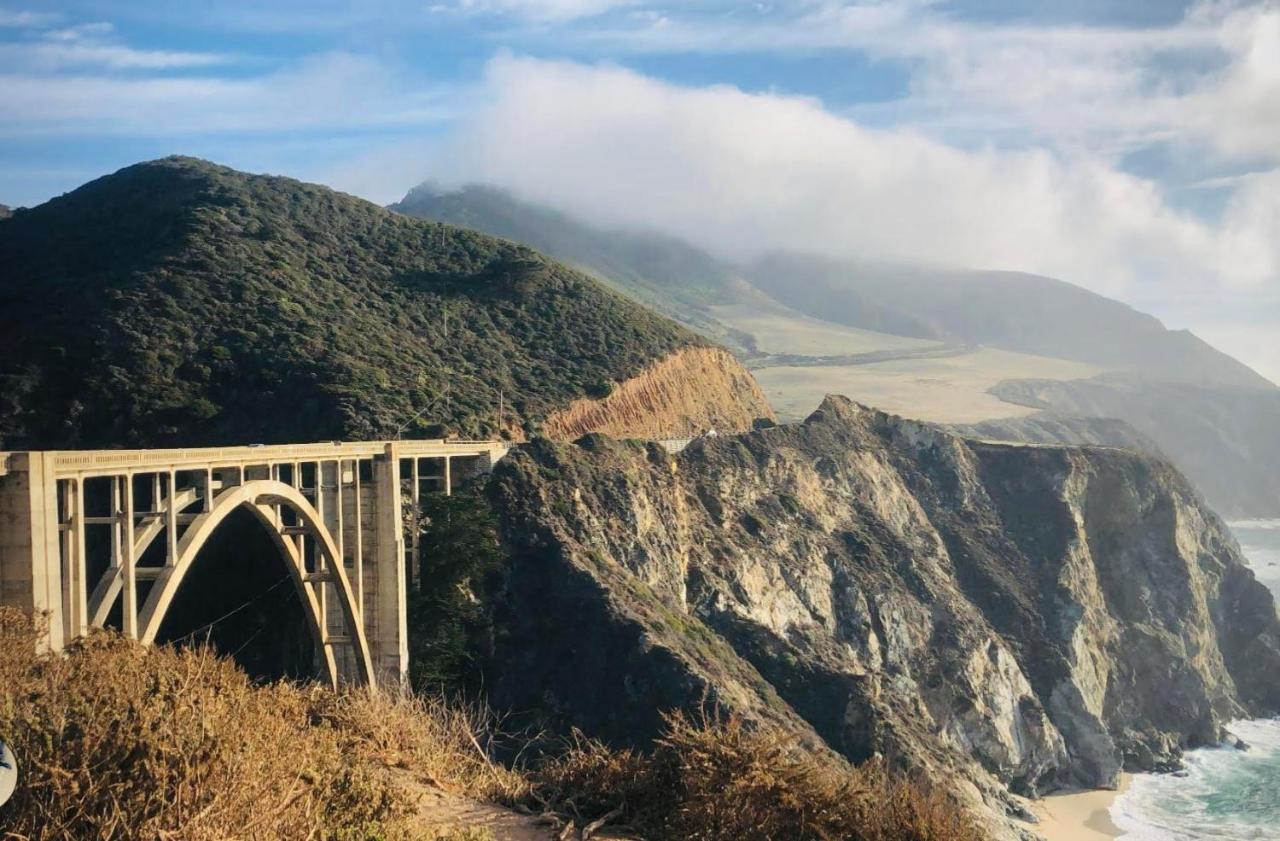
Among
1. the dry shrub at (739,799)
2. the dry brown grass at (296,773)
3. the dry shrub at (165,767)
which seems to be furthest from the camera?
the dry shrub at (739,799)

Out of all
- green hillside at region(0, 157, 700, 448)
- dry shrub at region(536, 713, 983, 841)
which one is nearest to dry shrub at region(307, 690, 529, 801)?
dry shrub at region(536, 713, 983, 841)

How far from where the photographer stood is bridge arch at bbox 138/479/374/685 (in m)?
23.7

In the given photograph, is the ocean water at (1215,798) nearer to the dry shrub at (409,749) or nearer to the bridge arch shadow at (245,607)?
the bridge arch shadow at (245,607)

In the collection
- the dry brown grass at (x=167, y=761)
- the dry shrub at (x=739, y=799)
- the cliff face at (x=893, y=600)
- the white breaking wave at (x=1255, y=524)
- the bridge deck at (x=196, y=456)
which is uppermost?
the bridge deck at (x=196, y=456)

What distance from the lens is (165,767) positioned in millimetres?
10828

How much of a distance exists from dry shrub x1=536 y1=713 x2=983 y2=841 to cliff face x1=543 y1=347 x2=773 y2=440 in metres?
44.5

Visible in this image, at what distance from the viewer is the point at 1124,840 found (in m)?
51.4

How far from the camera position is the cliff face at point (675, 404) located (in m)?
64.5

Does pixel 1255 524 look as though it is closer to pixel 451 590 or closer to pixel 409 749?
pixel 451 590

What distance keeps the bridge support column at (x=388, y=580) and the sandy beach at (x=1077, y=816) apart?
2612 centimetres

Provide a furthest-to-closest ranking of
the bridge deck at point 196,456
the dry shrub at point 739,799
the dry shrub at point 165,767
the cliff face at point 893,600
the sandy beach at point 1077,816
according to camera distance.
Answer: the sandy beach at point 1077,816, the cliff face at point 893,600, the bridge deck at point 196,456, the dry shrub at point 739,799, the dry shrub at point 165,767

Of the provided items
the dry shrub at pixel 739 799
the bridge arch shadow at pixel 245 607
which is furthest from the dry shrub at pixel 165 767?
the bridge arch shadow at pixel 245 607

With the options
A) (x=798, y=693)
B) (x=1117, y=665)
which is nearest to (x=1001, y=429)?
(x=1117, y=665)

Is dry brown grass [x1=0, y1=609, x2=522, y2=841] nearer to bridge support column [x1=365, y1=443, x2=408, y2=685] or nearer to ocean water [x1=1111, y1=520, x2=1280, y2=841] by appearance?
bridge support column [x1=365, y1=443, x2=408, y2=685]
